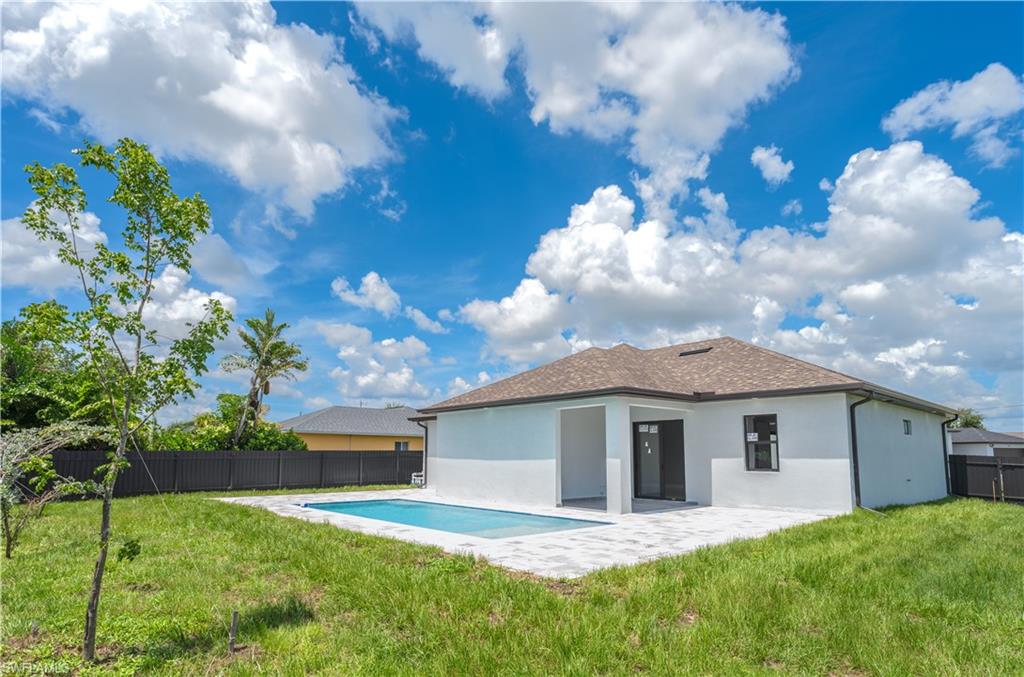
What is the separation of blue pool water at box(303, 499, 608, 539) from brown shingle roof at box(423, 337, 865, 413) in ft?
9.88

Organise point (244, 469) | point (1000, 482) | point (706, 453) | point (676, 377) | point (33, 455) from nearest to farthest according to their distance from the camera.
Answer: point (33, 455) → point (706, 453) → point (676, 377) → point (1000, 482) → point (244, 469)

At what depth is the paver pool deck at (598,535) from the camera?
306 inches

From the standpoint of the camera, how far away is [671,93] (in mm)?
11930

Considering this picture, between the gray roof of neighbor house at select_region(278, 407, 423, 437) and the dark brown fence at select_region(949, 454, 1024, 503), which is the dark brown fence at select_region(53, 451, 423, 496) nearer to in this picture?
the gray roof of neighbor house at select_region(278, 407, 423, 437)

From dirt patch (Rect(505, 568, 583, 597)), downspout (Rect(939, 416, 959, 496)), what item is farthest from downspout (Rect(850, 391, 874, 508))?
dirt patch (Rect(505, 568, 583, 597))

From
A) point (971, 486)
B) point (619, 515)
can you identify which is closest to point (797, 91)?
point (619, 515)

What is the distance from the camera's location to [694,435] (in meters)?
15.3

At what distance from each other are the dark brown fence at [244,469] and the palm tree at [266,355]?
20.0ft

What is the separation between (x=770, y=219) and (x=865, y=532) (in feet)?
36.0

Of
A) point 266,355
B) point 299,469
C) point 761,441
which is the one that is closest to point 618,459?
point 761,441

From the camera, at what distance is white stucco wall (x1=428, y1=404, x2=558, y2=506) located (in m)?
→ 15.3

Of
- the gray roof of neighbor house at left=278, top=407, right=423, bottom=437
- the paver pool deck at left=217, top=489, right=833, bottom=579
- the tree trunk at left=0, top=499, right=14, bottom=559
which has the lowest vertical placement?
the paver pool deck at left=217, top=489, right=833, bottom=579

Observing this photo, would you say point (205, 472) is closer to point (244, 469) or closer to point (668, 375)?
point (244, 469)

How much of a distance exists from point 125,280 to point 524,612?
4.48 m
